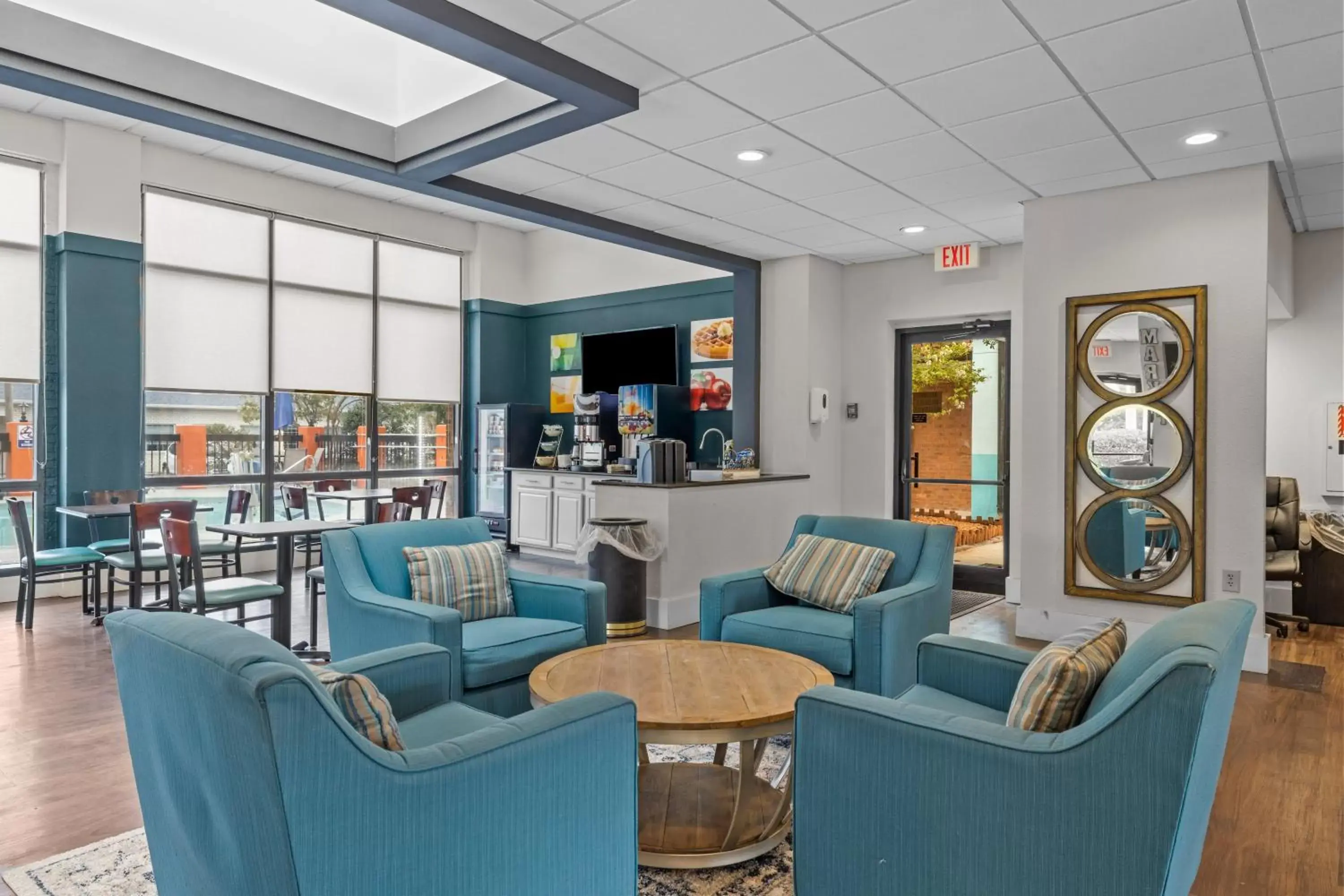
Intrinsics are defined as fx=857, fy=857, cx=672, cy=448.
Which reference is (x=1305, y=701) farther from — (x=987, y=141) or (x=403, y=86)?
(x=403, y=86)

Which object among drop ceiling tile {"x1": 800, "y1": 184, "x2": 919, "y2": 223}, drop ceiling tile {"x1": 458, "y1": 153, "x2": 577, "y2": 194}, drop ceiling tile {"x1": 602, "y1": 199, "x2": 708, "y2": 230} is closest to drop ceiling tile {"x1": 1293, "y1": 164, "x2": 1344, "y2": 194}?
drop ceiling tile {"x1": 800, "y1": 184, "x2": 919, "y2": 223}

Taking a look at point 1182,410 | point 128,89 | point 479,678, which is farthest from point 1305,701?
point 128,89

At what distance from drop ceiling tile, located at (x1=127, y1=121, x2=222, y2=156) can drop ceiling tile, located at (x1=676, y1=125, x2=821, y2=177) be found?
13.1 feet

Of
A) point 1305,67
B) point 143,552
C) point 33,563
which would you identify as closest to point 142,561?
point 143,552

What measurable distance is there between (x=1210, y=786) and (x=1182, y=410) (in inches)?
134

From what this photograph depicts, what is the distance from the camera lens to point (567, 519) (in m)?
8.36

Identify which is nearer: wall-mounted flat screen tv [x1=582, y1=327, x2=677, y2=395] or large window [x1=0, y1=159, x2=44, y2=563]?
large window [x1=0, y1=159, x2=44, y2=563]

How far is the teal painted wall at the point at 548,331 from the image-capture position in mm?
8141

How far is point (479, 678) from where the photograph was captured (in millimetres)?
3135

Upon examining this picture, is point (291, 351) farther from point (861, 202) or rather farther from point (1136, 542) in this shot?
point (1136, 542)

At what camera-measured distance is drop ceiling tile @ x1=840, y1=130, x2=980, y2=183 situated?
4.29 meters

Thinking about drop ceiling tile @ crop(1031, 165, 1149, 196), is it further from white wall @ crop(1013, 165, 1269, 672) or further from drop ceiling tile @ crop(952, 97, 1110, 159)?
drop ceiling tile @ crop(952, 97, 1110, 159)

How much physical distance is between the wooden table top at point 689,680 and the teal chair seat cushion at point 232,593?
2.20 meters

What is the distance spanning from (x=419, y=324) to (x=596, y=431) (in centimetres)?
216
